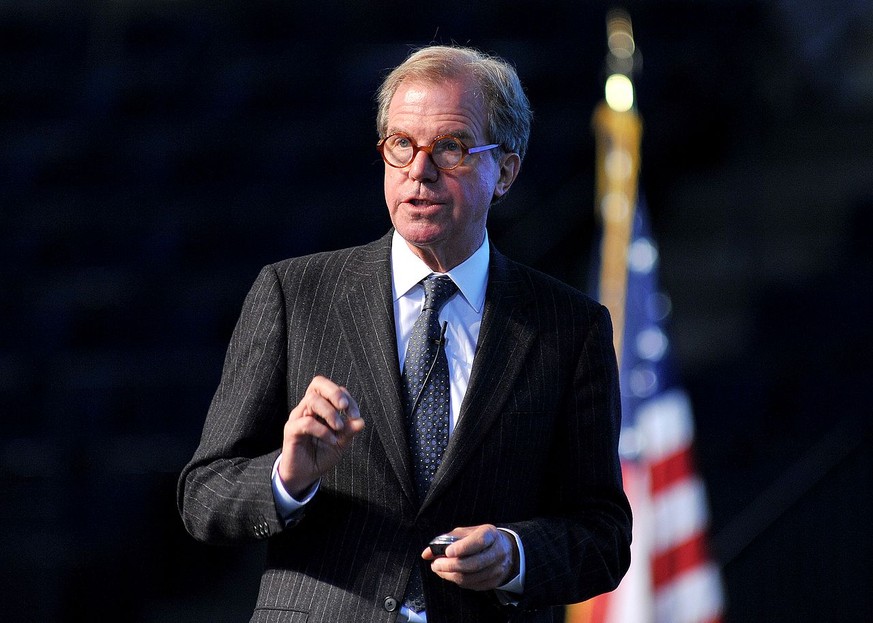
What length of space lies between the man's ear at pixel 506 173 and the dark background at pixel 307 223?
9.71 ft

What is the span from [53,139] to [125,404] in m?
1.73

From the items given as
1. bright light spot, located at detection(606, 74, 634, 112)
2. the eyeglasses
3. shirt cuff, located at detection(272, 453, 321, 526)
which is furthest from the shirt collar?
bright light spot, located at detection(606, 74, 634, 112)

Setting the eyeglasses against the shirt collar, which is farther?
the shirt collar

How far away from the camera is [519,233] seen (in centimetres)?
612

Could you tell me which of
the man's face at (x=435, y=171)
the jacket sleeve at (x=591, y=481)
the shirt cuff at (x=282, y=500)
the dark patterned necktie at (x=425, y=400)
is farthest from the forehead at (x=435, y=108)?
the shirt cuff at (x=282, y=500)

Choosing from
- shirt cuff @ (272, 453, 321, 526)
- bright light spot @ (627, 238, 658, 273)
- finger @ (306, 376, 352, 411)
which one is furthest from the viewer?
bright light spot @ (627, 238, 658, 273)

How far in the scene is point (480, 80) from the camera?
70.9 inches

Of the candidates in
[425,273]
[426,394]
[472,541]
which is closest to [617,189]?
[425,273]

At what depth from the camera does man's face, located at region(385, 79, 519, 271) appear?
1746mm

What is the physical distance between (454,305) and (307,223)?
4.57m

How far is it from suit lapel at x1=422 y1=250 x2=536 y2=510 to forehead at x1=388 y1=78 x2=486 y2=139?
0.24 meters

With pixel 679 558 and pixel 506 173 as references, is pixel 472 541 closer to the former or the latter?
pixel 506 173

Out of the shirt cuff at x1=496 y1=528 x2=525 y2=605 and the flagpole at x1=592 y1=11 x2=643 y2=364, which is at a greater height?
the flagpole at x1=592 y1=11 x2=643 y2=364

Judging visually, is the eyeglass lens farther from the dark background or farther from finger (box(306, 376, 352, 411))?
the dark background
